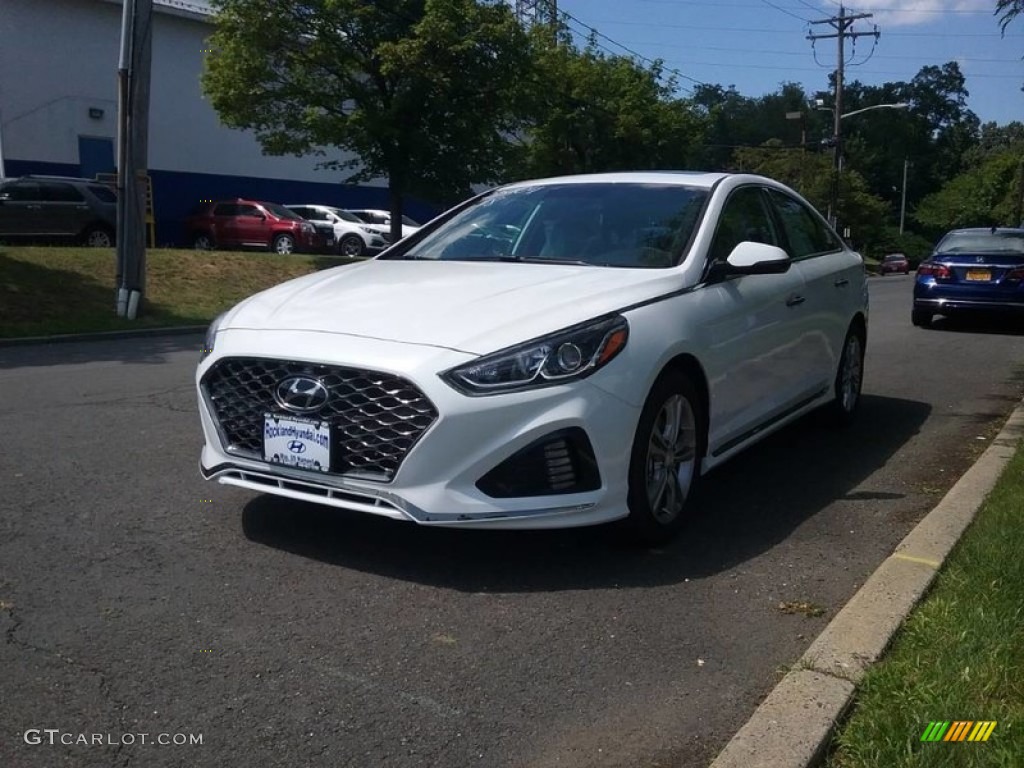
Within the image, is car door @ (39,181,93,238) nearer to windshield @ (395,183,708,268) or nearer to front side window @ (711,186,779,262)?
windshield @ (395,183,708,268)

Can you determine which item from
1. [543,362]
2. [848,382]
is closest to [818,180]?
[848,382]

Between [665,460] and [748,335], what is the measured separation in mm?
1004

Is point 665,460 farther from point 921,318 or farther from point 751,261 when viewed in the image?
point 921,318

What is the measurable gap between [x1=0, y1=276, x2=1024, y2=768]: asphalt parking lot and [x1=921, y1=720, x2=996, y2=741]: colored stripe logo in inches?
22.5

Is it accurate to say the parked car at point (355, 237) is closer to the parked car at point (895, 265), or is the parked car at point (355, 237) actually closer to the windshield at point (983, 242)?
the windshield at point (983, 242)

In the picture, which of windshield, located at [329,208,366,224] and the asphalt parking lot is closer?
the asphalt parking lot

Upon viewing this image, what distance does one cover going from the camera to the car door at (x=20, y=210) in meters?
22.6

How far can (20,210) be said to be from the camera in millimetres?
22672

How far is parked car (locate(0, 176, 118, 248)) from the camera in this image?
22.7m

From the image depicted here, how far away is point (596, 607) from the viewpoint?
13.2 feet

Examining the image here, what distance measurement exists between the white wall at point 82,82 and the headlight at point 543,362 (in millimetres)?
29066

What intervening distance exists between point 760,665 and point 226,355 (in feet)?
7.83

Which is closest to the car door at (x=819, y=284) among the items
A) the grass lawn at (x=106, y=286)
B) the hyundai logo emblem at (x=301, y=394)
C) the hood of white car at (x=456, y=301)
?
the hood of white car at (x=456, y=301)

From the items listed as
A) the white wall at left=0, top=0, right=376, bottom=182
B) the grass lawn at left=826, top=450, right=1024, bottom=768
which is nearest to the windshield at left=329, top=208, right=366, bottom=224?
the white wall at left=0, top=0, right=376, bottom=182
